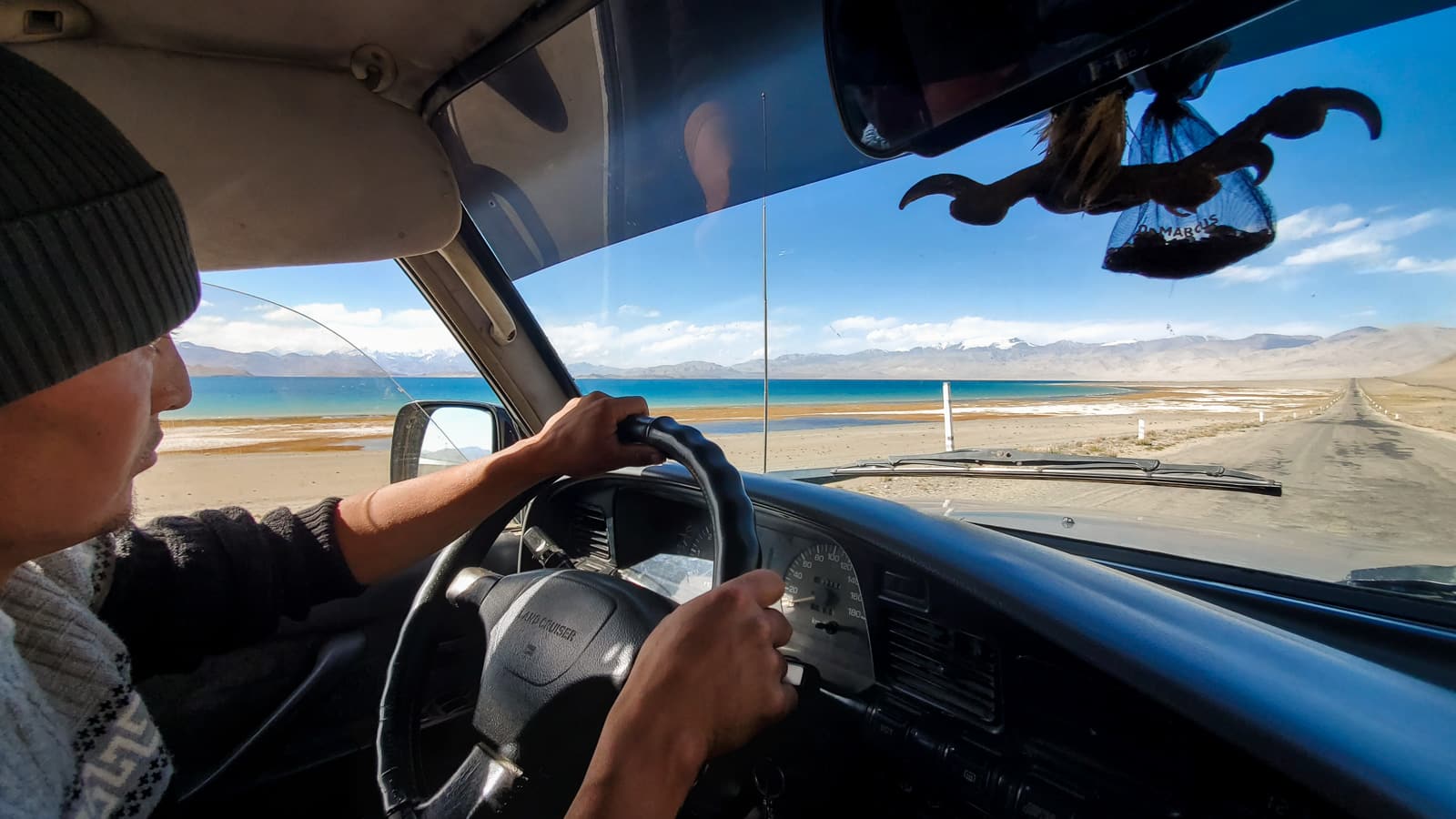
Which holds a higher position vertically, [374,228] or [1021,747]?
[374,228]

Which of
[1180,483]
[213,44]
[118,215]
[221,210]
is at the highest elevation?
[213,44]

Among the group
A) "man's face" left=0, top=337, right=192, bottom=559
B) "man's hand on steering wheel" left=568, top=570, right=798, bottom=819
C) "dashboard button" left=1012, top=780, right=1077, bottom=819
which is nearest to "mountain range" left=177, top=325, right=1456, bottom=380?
"man's face" left=0, top=337, right=192, bottom=559

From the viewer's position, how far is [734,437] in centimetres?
215

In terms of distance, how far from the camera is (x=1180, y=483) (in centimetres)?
188

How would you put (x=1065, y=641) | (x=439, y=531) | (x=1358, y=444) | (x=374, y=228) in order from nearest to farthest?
(x=1065, y=641) → (x=1358, y=444) → (x=439, y=531) → (x=374, y=228)

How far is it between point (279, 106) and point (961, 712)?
2017mm

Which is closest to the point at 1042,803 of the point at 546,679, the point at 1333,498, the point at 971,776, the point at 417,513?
the point at 971,776

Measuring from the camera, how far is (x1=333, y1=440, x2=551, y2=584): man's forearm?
171 centimetres

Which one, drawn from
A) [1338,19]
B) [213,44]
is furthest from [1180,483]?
[213,44]

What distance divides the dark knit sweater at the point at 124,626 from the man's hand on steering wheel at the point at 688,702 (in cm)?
81

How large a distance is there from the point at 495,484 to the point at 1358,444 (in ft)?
6.00

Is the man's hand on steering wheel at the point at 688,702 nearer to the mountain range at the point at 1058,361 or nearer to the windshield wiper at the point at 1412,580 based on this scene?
the mountain range at the point at 1058,361

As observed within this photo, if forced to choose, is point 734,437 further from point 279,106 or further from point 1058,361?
point 279,106

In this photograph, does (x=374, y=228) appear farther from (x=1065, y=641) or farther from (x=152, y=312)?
(x=1065, y=641)
